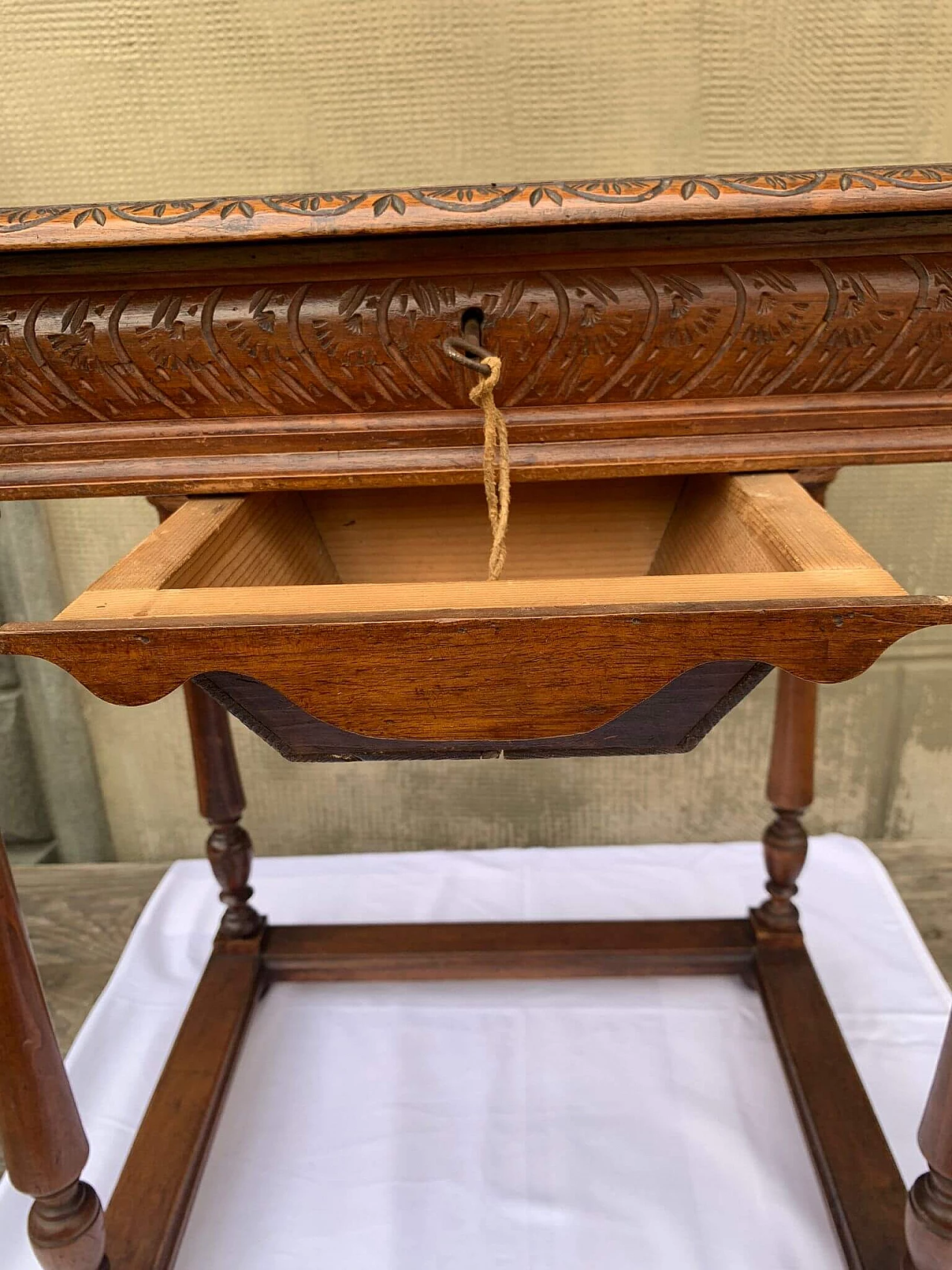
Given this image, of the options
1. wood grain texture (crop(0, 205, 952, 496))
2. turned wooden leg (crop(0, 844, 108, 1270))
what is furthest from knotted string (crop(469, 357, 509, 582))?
turned wooden leg (crop(0, 844, 108, 1270))

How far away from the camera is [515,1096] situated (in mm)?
1057

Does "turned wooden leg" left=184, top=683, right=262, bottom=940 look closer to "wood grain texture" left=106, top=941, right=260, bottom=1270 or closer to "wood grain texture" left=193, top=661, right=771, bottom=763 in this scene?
"wood grain texture" left=106, top=941, right=260, bottom=1270

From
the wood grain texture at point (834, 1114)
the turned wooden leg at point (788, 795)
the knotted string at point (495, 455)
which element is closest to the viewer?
the knotted string at point (495, 455)

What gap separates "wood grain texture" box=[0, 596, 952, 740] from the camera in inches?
19.9

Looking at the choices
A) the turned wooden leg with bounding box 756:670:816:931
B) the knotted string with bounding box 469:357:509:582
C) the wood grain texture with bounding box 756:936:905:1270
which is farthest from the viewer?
the turned wooden leg with bounding box 756:670:816:931

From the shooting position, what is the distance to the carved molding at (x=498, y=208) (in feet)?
1.97

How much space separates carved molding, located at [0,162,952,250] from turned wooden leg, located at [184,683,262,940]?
626 millimetres

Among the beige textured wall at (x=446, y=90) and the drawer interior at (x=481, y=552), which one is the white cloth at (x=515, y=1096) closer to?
the drawer interior at (x=481, y=552)

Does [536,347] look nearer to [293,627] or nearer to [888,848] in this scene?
[293,627]

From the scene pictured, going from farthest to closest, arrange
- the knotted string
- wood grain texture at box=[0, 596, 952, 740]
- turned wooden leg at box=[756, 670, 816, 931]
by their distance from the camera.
Answer: turned wooden leg at box=[756, 670, 816, 931]
the knotted string
wood grain texture at box=[0, 596, 952, 740]

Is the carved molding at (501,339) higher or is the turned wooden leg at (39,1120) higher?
the carved molding at (501,339)

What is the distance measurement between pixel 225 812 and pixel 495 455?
27.2 inches

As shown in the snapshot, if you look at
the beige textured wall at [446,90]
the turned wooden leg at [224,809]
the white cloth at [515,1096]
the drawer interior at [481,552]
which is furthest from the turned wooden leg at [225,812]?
the beige textured wall at [446,90]

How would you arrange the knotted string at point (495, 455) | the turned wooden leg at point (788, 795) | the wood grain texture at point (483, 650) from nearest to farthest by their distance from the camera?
the wood grain texture at point (483, 650), the knotted string at point (495, 455), the turned wooden leg at point (788, 795)
